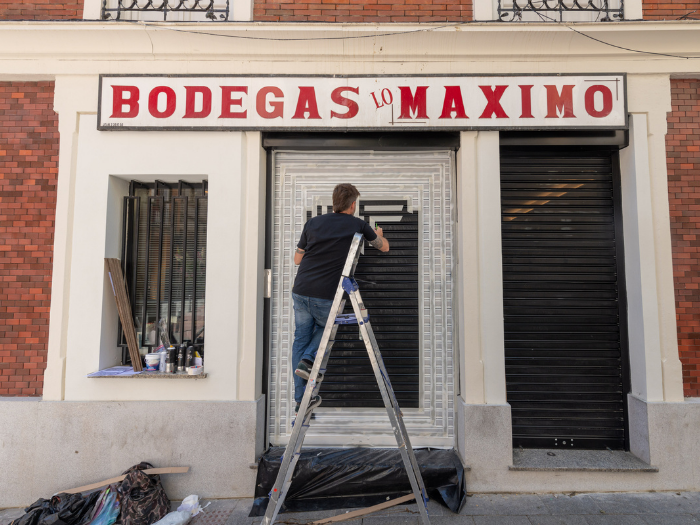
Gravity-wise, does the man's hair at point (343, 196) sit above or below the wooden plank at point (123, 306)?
above

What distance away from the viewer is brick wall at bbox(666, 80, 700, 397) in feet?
13.6

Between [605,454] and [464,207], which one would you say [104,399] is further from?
[605,454]

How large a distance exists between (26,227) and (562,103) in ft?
19.1

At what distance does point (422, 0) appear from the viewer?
4383 mm

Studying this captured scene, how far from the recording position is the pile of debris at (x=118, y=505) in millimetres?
3439

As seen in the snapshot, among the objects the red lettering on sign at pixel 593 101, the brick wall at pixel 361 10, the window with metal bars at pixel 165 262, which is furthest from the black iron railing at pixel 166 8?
the red lettering on sign at pixel 593 101

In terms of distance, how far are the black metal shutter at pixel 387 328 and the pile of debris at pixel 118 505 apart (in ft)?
5.64

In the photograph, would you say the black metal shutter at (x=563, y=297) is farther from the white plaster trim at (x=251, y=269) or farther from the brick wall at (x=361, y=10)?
the white plaster trim at (x=251, y=269)

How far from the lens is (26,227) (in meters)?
4.21

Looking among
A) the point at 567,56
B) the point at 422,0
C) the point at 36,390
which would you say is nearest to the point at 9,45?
the point at 36,390

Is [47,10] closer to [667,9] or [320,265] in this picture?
[320,265]

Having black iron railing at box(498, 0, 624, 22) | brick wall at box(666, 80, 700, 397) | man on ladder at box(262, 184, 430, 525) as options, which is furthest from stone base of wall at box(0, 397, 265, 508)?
black iron railing at box(498, 0, 624, 22)

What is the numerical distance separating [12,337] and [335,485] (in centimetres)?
366

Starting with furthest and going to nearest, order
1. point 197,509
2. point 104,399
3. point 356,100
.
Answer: point 356,100 → point 104,399 → point 197,509
